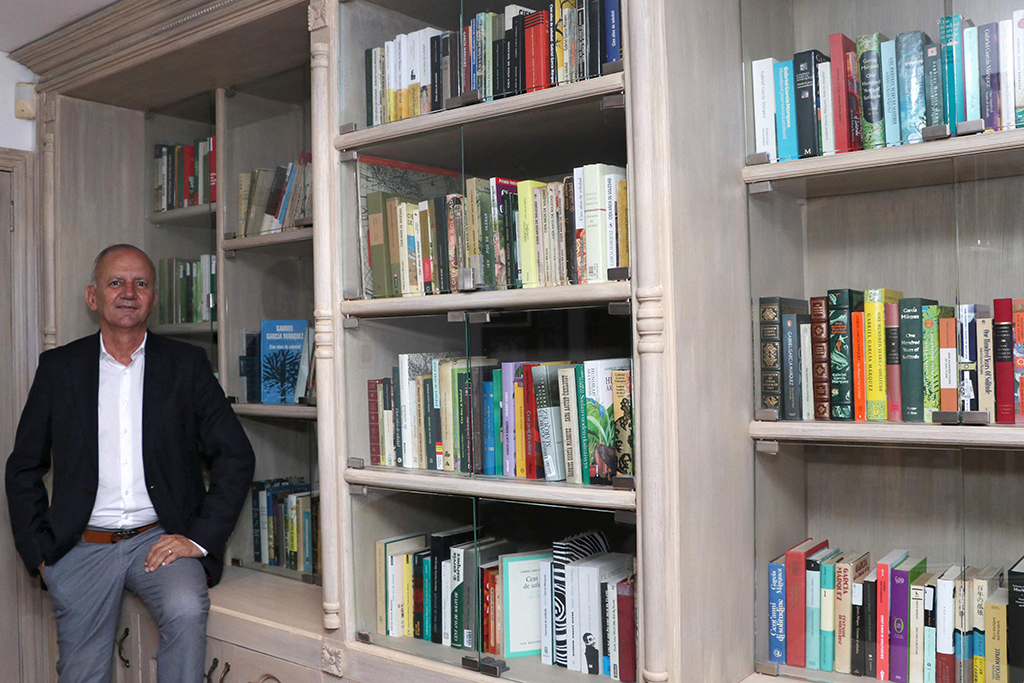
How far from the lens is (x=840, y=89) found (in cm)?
185

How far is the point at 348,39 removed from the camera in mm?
2281

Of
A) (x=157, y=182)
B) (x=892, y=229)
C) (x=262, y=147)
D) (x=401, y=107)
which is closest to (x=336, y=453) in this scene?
(x=401, y=107)

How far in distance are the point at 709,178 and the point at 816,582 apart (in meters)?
0.95

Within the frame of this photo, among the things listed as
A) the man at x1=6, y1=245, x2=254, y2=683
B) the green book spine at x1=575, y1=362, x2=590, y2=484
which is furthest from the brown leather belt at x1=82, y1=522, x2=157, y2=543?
the green book spine at x1=575, y1=362, x2=590, y2=484

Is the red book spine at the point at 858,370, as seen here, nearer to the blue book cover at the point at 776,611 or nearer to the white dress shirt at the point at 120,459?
the blue book cover at the point at 776,611

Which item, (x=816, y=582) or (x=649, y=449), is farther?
(x=816, y=582)

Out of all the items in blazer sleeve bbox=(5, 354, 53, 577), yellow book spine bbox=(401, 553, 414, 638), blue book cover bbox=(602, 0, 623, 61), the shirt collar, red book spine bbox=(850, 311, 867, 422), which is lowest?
yellow book spine bbox=(401, 553, 414, 638)

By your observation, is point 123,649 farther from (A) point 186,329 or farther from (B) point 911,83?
(B) point 911,83

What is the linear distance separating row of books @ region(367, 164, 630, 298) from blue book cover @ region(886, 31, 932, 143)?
60 centimetres

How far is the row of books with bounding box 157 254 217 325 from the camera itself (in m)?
3.17

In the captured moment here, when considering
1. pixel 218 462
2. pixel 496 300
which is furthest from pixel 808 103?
pixel 218 462

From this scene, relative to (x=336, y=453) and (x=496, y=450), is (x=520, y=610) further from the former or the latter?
(x=336, y=453)

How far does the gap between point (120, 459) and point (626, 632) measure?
6.12 ft

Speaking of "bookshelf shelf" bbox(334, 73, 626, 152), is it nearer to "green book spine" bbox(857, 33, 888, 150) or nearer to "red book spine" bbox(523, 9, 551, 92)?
"red book spine" bbox(523, 9, 551, 92)
